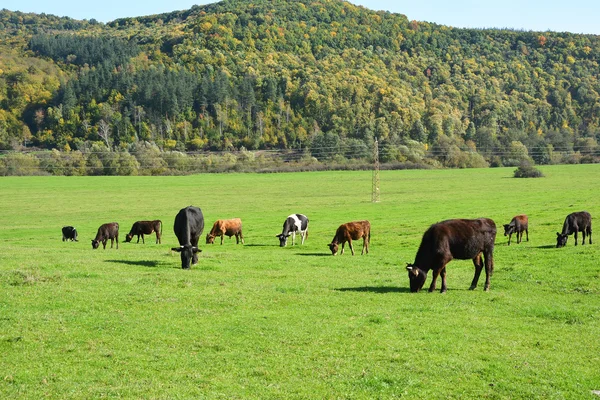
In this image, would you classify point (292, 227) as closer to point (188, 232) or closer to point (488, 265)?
point (188, 232)

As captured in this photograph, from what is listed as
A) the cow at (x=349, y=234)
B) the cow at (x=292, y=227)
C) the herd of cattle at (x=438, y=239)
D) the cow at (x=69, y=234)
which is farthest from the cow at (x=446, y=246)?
the cow at (x=69, y=234)

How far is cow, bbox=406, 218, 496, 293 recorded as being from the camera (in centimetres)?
1784

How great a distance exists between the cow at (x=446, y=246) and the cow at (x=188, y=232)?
8.53 meters

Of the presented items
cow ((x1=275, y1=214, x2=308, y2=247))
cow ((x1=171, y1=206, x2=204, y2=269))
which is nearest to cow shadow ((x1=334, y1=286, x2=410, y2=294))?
cow ((x1=171, y1=206, x2=204, y2=269))

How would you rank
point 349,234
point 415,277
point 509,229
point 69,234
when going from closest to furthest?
point 415,277 < point 349,234 < point 509,229 < point 69,234

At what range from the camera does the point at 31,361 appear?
10750 millimetres

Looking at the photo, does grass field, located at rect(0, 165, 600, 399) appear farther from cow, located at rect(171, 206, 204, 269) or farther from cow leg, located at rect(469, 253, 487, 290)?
cow, located at rect(171, 206, 204, 269)

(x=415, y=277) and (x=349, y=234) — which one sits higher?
(x=415, y=277)

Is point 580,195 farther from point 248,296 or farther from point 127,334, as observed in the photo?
point 127,334

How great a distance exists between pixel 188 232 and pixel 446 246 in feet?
34.6

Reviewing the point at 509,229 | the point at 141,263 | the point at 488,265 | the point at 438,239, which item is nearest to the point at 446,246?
the point at 438,239

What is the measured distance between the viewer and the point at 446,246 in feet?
58.6

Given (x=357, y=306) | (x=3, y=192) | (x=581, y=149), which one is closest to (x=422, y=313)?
(x=357, y=306)

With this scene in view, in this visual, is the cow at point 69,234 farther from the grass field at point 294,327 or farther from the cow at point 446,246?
the cow at point 446,246
